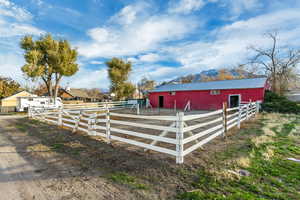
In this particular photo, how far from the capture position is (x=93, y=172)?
2.91 m

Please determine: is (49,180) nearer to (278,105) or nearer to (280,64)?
(278,105)

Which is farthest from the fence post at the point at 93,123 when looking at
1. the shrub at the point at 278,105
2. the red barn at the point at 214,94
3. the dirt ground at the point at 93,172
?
the shrub at the point at 278,105

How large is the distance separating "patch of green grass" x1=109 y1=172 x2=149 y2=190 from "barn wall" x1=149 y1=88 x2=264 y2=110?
1637 centimetres

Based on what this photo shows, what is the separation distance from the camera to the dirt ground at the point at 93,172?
2.26 meters

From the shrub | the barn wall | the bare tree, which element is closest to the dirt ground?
the shrub

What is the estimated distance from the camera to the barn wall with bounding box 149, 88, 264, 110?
48.3 ft

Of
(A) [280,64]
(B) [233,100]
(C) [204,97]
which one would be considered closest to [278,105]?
(B) [233,100]

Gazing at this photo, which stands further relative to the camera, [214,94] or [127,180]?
[214,94]

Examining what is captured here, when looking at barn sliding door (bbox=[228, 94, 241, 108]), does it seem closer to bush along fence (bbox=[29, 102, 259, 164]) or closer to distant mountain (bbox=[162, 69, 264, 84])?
bush along fence (bbox=[29, 102, 259, 164])

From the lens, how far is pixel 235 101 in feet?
52.5

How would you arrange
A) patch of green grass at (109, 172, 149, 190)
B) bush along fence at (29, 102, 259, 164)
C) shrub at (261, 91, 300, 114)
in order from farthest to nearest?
shrub at (261, 91, 300, 114) < bush along fence at (29, 102, 259, 164) < patch of green grass at (109, 172, 149, 190)

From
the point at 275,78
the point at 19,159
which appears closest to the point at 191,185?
the point at 19,159

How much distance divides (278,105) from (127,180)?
54.2 ft

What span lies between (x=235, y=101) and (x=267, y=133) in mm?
11569
